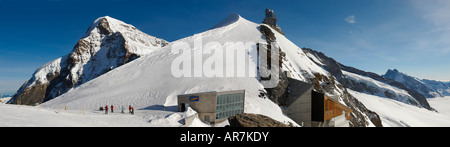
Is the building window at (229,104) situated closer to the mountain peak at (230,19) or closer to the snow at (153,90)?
the snow at (153,90)

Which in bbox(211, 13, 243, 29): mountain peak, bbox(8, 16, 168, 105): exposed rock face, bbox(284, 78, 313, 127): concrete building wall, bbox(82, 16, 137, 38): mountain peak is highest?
bbox(82, 16, 137, 38): mountain peak

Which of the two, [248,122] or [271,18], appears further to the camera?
[271,18]

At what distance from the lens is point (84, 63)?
406 feet

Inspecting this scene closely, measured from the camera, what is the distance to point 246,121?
685 inches

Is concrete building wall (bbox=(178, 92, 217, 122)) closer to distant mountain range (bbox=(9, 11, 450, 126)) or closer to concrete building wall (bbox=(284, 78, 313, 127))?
distant mountain range (bbox=(9, 11, 450, 126))

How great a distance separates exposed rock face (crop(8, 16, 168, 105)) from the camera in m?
113

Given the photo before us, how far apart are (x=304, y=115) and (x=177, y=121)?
2520 cm

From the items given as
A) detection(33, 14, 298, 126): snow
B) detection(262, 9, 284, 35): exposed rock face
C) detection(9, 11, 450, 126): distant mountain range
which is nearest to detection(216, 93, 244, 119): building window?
detection(33, 14, 298, 126): snow

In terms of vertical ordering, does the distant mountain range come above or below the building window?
above

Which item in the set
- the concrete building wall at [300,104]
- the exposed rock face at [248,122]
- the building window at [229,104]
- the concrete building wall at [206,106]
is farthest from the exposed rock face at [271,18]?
the exposed rock face at [248,122]

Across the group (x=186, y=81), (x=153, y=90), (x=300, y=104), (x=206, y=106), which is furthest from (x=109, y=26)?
(x=300, y=104)

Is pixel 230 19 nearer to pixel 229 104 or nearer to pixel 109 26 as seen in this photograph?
pixel 229 104
